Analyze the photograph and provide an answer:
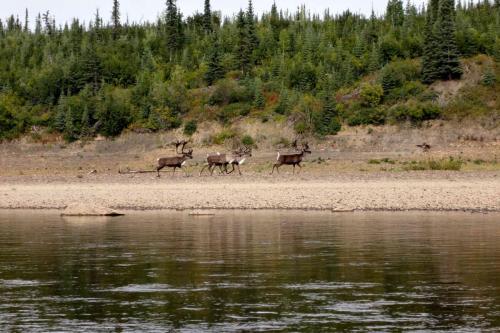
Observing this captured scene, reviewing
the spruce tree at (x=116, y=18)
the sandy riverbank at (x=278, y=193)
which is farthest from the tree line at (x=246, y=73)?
the sandy riverbank at (x=278, y=193)

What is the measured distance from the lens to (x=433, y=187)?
37531 millimetres

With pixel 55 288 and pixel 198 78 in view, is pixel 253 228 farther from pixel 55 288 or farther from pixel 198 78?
pixel 198 78

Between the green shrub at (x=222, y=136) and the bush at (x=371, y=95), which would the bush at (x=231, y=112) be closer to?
the green shrub at (x=222, y=136)

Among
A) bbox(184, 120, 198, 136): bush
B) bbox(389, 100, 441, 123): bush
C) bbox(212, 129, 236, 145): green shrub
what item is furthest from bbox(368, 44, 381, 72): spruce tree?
bbox(184, 120, 198, 136): bush

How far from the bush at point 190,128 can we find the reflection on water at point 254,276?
1730 inches

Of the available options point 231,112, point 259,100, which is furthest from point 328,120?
point 231,112

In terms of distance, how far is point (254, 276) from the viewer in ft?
56.5

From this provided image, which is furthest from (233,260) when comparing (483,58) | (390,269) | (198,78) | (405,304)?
(198,78)

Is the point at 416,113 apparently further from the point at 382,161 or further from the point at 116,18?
the point at 116,18

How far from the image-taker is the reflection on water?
505 inches

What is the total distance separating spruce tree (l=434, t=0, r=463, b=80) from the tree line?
9cm

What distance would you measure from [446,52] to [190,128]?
24.1 metres

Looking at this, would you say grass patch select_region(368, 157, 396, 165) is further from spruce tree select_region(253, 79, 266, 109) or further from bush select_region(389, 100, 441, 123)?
spruce tree select_region(253, 79, 266, 109)

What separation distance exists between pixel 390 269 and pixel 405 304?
401cm
